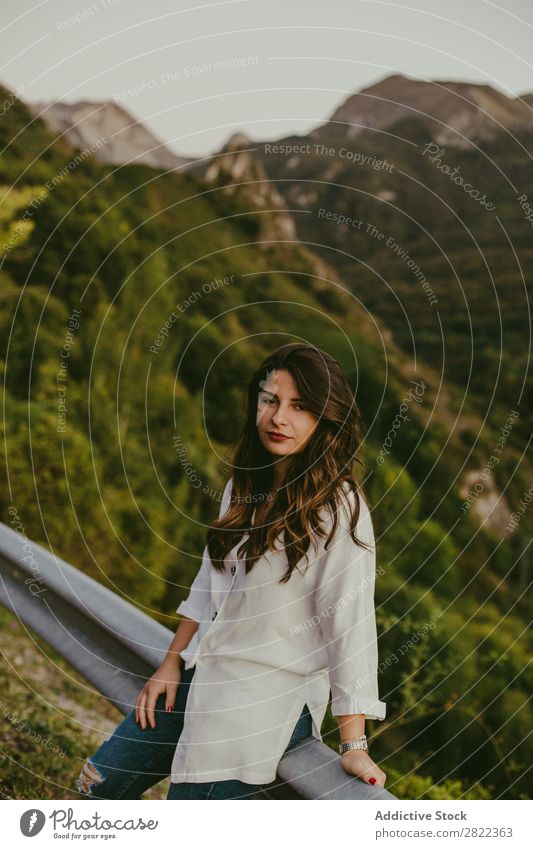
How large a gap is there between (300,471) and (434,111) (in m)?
19.6

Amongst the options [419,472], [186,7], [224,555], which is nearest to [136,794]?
[224,555]

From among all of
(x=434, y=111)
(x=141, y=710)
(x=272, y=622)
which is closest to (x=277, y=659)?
(x=272, y=622)

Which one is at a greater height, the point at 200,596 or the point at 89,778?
the point at 200,596

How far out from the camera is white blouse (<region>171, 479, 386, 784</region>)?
1212 mm

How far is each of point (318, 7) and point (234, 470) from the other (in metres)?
1.88

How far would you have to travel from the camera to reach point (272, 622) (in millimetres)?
1271

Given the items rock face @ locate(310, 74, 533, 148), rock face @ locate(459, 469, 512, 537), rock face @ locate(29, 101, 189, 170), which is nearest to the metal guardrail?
rock face @ locate(310, 74, 533, 148)

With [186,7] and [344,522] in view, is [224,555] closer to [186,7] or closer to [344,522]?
[344,522]

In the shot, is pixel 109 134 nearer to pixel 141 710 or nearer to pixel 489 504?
pixel 141 710

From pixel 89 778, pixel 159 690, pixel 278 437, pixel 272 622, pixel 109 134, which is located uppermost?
pixel 109 134

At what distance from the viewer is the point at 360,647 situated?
1.21m

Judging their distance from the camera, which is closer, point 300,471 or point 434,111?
point 300,471

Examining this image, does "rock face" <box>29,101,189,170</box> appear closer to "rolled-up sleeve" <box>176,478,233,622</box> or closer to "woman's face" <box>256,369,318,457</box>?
"woman's face" <box>256,369,318,457</box>

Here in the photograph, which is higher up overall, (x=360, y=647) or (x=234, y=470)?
(x=234, y=470)
